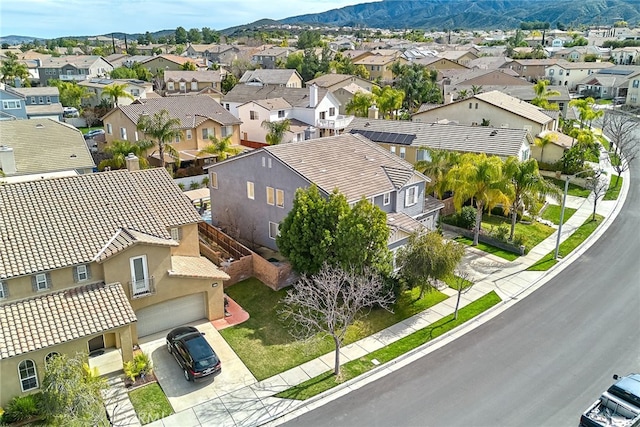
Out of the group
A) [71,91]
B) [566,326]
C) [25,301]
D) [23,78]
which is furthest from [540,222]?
[23,78]

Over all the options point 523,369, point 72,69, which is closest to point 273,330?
point 523,369

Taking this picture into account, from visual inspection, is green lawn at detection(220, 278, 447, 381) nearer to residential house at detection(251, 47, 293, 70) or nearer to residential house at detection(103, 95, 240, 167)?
residential house at detection(103, 95, 240, 167)

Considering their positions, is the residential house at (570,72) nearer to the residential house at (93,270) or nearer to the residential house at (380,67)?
the residential house at (380,67)

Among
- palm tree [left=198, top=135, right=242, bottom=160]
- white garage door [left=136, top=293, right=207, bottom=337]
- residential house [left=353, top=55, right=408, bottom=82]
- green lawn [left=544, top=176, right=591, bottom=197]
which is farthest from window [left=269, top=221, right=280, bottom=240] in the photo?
residential house [left=353, top=55, right=408, bottom=82]

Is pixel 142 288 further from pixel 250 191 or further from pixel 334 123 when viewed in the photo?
pixel 334 123

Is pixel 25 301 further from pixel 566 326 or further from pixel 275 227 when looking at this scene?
pixel 566 326

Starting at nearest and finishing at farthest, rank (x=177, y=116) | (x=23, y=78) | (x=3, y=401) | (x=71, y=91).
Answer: (x=3, y=401) < (x=177, y=116) < (x=71, y=91) < (x=23, y=78)

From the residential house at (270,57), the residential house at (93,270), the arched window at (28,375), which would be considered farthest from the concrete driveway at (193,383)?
the residential house at (270,57)
